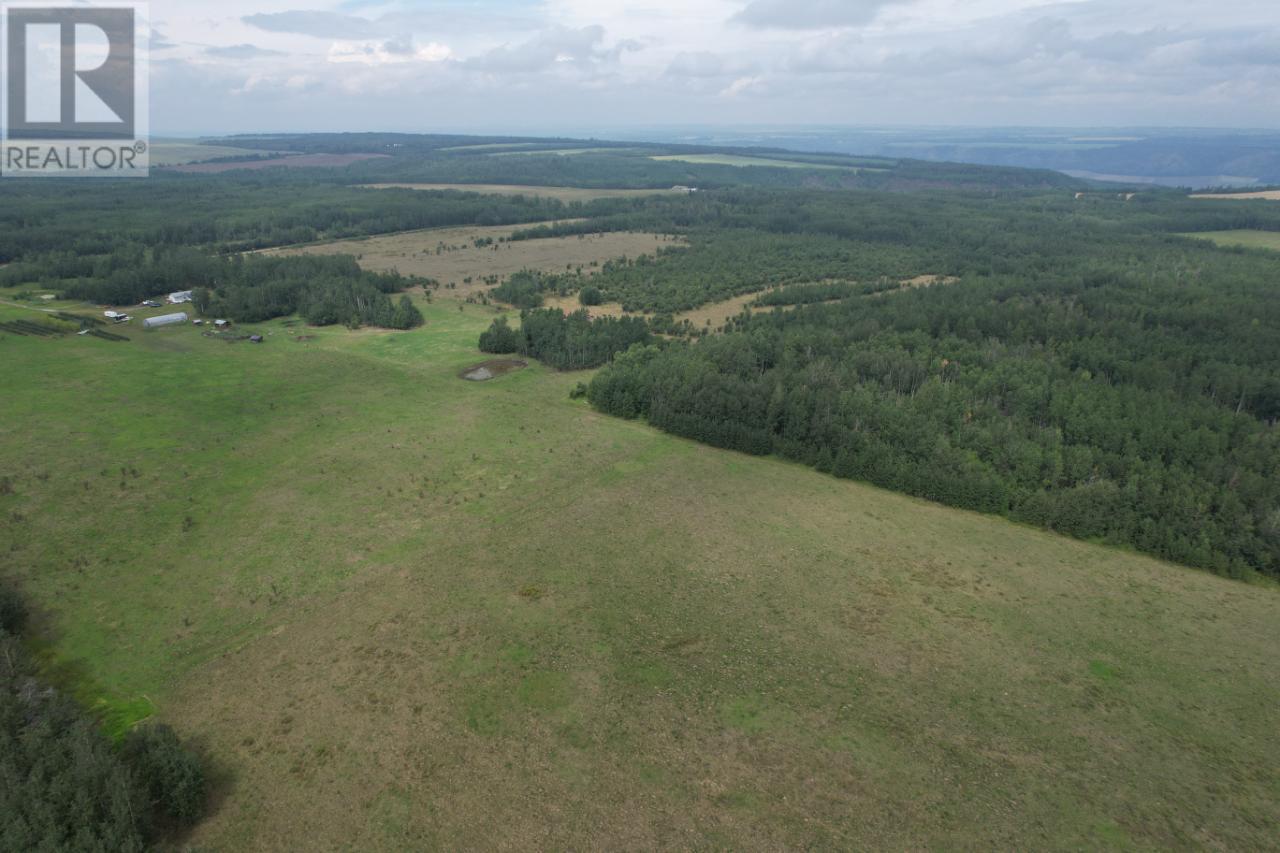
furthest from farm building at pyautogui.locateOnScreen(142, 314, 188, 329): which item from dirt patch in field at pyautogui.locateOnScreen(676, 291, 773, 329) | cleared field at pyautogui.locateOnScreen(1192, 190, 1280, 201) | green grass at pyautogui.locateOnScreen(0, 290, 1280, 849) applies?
cleared field at pyautogui.locateOnScreen(1192, 190, 1280, 201)

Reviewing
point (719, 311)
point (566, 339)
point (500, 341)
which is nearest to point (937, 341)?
point (719, 311)

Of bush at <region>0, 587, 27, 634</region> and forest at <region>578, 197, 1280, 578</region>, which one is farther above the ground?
forest at <region>578, 197, 1280, 578</region>

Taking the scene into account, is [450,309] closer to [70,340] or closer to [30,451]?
[70,340]

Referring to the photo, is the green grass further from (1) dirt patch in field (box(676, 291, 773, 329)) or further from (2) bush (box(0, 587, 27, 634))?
(1) dirt patch in field (box(676, 291, 773, 329))

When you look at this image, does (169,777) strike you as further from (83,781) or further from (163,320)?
(163,320)

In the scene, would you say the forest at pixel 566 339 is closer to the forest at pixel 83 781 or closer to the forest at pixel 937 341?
the forest at pixel 937 341

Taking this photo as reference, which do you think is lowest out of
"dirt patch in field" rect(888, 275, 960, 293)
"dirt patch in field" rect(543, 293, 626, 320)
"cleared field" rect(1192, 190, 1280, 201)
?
"dirt patch in field" rect(543, 293, 626, 320)

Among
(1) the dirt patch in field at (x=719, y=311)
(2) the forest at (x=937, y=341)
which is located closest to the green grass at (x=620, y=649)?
(2) the forest at (x=937, y=341)
